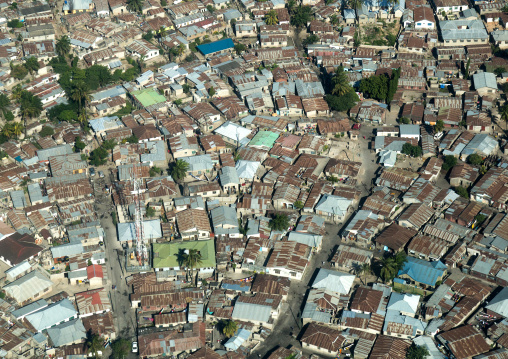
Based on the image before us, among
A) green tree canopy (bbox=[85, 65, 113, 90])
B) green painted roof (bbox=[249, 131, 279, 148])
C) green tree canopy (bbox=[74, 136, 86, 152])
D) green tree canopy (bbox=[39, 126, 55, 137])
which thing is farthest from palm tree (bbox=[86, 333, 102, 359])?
green tree canopy (bbox=[85, 65, 113, 90])

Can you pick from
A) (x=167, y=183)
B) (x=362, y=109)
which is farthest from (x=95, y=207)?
(x=362, y=109)

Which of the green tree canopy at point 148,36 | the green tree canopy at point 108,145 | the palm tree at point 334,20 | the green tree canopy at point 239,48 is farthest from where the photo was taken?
the palm tree at point 334,20

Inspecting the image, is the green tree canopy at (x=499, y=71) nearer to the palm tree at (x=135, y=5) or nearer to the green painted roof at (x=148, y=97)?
the green painted roof at (x=148, y=97)

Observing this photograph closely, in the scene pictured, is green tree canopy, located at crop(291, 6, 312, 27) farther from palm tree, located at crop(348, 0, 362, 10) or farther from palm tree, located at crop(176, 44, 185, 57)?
palm tree, located at crop(176, 44, 185, 57)

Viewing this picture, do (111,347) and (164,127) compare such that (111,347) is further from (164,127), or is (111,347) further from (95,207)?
(164,127)

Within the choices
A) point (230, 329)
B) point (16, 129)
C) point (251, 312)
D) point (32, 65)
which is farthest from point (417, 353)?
point (32, 65)

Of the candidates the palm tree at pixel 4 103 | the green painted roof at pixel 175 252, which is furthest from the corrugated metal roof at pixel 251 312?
the palm tree at pixel 4 103
